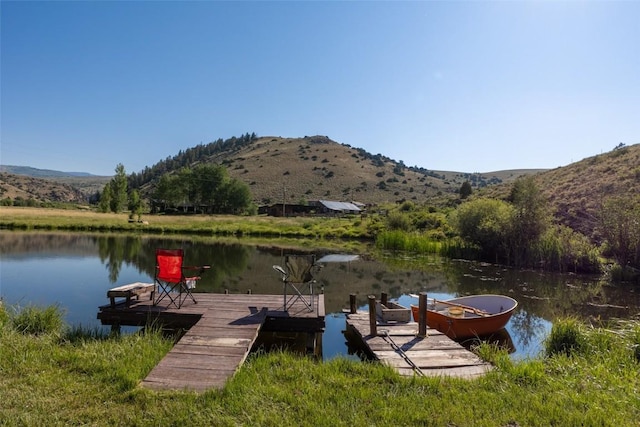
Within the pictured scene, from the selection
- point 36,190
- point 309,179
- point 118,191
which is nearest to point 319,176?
point 309,179

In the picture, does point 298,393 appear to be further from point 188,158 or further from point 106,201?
point 188,158

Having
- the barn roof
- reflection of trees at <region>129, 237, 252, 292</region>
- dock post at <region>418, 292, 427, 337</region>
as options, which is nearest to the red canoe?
dock post at <region>418, 292, 427, 337</region>

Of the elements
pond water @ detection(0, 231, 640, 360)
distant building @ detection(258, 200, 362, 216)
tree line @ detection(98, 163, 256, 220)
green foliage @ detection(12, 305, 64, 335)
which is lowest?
pond water @ detection(0, 231, 640, 360)

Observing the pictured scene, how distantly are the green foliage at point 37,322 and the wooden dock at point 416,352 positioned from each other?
6.23m

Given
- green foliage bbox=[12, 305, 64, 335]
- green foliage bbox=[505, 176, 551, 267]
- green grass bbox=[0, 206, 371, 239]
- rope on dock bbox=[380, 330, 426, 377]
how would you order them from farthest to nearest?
green grass bbox=[0, 206, 371, 239]
green foliage bbox=[505, 176, 551, 267]
green foliage bbox=[12, 305, 64, 335]
rope on dock bbox=[380, 330, 426, 377]

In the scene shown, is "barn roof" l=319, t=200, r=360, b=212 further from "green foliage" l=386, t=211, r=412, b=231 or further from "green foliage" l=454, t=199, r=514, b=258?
"green foliage" l=454, t=199, r=514, b=258

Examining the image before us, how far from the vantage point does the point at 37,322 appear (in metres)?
7.96

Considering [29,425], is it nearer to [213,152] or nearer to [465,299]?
[465,299]

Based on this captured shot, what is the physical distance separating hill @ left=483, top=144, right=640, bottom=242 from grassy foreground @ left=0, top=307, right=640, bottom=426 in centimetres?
2321

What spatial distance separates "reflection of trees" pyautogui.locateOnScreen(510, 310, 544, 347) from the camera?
11.0 metres

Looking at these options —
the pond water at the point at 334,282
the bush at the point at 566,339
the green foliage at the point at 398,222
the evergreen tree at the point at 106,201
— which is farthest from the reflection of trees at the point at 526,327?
the evergreen tree at the point at 106,201

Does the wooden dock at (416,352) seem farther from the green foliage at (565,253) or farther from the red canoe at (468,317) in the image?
the green foliage at (565,253)

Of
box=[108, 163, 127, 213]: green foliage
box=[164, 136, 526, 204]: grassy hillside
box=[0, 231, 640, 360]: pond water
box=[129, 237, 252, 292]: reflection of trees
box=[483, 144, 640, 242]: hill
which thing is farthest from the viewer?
box=[164, 136, 526, 204]: grassy hillside

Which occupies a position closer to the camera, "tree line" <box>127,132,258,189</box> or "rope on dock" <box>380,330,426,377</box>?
"rope on dock" <box>380,330,426,377</box>
